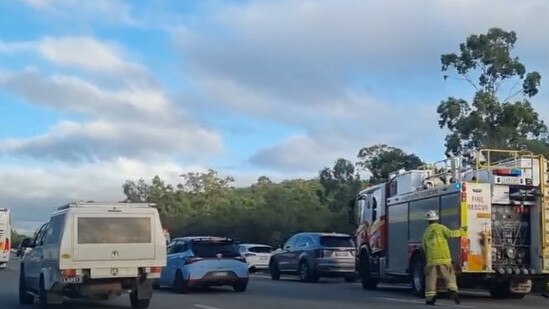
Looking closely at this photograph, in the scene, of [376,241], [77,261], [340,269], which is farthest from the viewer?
[340,269]

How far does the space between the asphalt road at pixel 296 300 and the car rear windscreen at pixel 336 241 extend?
4.37 metres

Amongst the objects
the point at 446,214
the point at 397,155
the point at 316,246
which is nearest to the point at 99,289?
the point at 446,214

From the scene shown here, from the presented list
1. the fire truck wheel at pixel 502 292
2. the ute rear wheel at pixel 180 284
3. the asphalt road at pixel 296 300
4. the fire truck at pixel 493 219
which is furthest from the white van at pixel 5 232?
the fire truck wheel at pixel 502 292

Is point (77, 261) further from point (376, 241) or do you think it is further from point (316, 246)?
point (316, 246)

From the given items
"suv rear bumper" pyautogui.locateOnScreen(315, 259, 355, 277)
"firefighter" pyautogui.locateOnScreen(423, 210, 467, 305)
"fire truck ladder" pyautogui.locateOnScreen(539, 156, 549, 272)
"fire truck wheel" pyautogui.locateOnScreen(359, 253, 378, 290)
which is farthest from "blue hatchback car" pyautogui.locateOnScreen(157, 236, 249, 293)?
"fire truck ladder" pyautogui.locateOnScreen(539, 156, 549, 272)

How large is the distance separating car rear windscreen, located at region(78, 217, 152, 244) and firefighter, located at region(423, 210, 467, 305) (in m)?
5.63

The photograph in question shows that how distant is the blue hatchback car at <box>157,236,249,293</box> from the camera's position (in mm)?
23344

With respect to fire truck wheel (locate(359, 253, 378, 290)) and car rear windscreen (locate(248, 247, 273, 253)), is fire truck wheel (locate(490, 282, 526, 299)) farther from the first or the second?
car rear windscreen (locate(248, 247, 273, 253))

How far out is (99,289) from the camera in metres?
17.5

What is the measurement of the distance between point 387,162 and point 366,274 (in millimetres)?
21251

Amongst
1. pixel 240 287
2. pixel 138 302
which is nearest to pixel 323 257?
pixel 240 287

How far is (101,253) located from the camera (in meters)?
17.5

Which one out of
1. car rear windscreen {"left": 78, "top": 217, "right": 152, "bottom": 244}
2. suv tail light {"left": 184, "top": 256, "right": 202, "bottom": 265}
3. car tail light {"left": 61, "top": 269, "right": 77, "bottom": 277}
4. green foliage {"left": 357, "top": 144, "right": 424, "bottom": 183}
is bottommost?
car tail light {"left": 61, "top": 269, "right": 77, "bottom": 277}

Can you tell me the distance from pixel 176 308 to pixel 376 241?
320 inches
